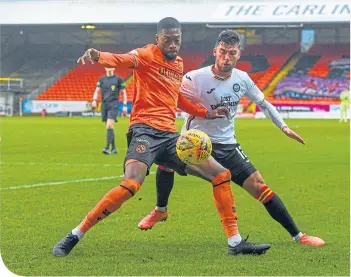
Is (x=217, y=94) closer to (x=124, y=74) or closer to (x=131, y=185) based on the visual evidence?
(x=131, y=185)

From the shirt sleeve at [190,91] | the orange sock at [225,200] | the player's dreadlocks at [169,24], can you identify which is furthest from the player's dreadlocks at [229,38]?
the orange sock at [225,200]

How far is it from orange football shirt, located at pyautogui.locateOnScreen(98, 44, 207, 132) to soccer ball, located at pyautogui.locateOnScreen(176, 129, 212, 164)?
0.29 meters

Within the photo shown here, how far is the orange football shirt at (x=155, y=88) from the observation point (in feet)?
25.7

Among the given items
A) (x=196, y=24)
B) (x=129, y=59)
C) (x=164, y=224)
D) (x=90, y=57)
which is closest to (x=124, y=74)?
(x=196, y=24)

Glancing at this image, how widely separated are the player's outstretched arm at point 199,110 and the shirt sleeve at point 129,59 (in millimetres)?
705

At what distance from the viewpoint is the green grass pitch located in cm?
683

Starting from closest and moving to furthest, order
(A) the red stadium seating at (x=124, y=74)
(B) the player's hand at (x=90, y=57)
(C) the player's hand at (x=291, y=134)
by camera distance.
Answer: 1. (B) the player's hand at (x=90, y=57)
2. (C) the player's hand at (x=291, y=134)
3. (A) the red stadium seating at (x=124, y=74)

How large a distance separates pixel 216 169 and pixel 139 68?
116 centimetres

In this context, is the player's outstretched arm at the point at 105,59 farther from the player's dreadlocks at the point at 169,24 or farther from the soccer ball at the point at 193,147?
the soccer ball at the point at 193,147

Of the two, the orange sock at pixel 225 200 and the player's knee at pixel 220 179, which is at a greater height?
the player's knee at pixel 220 179

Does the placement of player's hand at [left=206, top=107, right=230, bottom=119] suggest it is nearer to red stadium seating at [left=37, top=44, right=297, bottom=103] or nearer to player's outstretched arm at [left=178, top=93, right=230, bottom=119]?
player's outstretched arm at [left=178, top=93, right=230, bottom=119]

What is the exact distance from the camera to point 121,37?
62.2m

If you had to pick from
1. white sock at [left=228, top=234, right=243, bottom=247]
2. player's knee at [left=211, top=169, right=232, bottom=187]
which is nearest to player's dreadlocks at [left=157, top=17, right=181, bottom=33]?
player's knee at [left=211, top=169, right=232, bottom=187]

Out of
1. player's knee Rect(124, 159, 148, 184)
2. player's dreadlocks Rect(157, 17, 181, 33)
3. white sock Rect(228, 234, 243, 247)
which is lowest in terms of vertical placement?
white sock Rect(228, 234, 243, 247)
